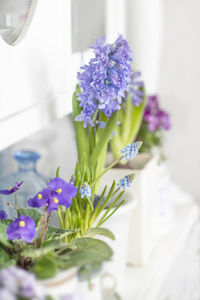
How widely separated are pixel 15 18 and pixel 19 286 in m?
0.41

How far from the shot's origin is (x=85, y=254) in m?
0.58

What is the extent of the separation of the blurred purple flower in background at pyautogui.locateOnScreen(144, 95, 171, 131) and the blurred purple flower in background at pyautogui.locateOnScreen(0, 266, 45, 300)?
2.51 ft

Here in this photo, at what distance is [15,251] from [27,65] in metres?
0.29

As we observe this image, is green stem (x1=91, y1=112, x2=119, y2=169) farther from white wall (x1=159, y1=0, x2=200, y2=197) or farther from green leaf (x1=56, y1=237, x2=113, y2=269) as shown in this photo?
white wall (x1=159, y1=0, x2=200, y2=197)

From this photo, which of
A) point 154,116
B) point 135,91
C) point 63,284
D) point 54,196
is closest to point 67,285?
point 63,284

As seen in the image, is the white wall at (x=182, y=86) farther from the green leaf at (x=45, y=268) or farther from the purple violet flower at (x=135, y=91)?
the green leaf at (x=45, y=268)

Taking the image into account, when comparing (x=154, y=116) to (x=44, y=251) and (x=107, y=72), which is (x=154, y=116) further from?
(x=44, y=251)

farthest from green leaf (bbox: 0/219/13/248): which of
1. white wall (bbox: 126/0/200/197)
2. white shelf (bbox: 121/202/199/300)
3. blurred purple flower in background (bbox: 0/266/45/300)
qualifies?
white wall (bbox: 126/0/200/197)

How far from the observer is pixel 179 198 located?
4.80ft

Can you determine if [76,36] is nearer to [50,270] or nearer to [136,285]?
[136,285]

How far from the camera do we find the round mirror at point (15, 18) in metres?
0.70

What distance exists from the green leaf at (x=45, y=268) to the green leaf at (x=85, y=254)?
2 cm

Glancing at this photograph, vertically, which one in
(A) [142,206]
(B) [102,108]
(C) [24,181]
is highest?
(B) [102,108]

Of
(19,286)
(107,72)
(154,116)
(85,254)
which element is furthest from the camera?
(154,116)
